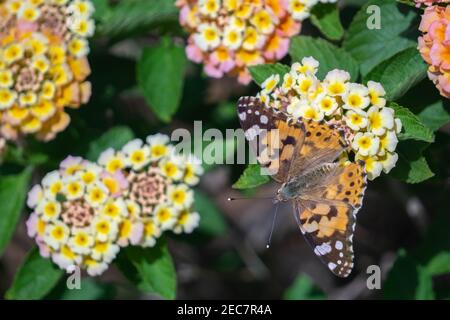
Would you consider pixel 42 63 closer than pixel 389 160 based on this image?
No

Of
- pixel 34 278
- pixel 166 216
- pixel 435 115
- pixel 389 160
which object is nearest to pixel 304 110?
pixel 389 160

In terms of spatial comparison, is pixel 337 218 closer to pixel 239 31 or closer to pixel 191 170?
pixel 191 170

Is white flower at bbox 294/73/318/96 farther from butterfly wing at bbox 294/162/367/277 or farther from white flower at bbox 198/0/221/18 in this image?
white flower at bbox 198/0/221/18

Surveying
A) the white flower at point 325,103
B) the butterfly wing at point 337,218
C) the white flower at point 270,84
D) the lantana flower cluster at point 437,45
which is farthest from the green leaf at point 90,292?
the lantana flower cluster at point 437,45

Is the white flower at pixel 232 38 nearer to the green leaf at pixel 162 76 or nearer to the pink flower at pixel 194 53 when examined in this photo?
the pink flower at pixel 194 53

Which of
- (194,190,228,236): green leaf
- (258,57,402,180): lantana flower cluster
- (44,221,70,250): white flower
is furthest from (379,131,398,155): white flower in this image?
(194,190,228,236): green leaf
